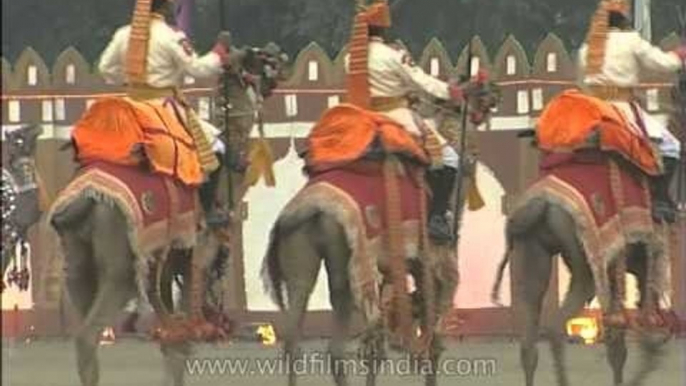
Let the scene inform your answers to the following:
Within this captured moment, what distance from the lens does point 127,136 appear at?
376 inches

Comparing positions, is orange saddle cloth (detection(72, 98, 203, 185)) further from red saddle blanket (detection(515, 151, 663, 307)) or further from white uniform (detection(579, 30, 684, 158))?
white uniform (detection(579, 30, 684, 158))

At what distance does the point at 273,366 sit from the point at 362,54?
3.59m

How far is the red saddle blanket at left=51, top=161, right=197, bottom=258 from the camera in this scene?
9.44m

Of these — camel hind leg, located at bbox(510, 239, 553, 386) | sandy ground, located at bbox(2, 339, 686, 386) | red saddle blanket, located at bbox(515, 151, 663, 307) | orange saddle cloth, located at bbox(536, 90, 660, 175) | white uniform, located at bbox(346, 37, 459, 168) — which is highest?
white uniform, located at bbox(346, 37, 459, 168)

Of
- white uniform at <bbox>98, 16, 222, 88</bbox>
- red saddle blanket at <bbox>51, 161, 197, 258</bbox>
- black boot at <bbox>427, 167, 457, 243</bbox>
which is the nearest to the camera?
red saddle blanket at <bbox>51, 161, 197, 258</bbox>

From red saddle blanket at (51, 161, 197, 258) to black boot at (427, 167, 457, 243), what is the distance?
1.65 m

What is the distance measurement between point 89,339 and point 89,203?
0.67 metres

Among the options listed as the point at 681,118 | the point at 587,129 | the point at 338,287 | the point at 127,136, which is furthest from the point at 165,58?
the point at 681,118

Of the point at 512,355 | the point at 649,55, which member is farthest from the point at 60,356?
the point at 649,55

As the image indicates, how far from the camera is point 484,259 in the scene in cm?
1562

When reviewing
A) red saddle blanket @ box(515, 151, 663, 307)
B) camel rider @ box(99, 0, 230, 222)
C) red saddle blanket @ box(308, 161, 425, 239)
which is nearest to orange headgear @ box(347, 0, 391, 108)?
red saddle blanket @ box(308, 161, 425, 239)

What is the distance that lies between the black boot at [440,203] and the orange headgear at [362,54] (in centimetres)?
78

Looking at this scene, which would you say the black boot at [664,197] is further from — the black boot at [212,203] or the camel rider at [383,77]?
the black boot at [212,203]

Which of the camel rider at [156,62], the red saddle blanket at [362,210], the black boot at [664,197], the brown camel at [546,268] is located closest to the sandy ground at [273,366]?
the red saddle blanket at [362,210]
